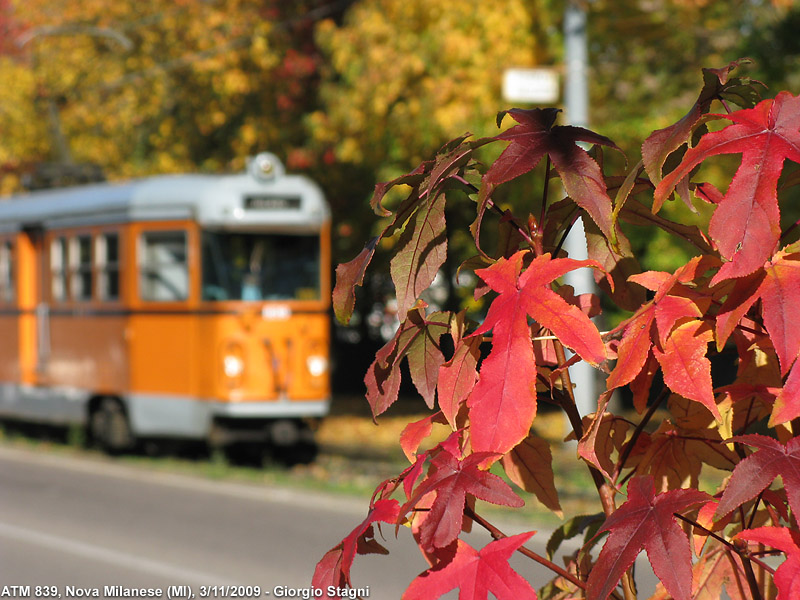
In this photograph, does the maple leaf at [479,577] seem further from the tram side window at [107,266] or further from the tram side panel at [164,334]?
the tram side window at [107,266]

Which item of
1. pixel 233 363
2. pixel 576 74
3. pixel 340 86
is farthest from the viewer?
pixel 340 86

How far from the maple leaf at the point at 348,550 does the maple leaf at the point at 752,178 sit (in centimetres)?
51

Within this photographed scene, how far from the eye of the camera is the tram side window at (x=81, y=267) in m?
14.0

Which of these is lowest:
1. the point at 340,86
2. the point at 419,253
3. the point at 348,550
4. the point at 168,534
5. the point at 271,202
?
the point at 168,534

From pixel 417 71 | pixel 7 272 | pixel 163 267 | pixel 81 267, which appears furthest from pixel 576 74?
pixel 7 272

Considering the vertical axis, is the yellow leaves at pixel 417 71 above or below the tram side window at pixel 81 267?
above

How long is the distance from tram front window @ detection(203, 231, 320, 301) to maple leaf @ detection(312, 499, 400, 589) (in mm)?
11332

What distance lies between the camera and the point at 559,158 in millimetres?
1536

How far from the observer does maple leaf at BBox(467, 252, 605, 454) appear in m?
1.43

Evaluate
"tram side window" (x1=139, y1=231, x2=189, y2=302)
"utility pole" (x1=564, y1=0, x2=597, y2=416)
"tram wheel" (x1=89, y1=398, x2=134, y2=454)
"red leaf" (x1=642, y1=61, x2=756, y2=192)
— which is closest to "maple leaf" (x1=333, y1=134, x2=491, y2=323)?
"red leaf" (x1=642, y1=61, x2=756, y2=192)

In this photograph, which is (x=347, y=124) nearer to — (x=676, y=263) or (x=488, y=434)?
(x=676, y=263)

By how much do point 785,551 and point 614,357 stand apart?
1.08 feet

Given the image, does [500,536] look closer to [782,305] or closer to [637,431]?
[637,431]

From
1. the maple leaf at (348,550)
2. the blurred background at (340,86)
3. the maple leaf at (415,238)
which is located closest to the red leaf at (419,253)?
the maple leaf at (415,238)
